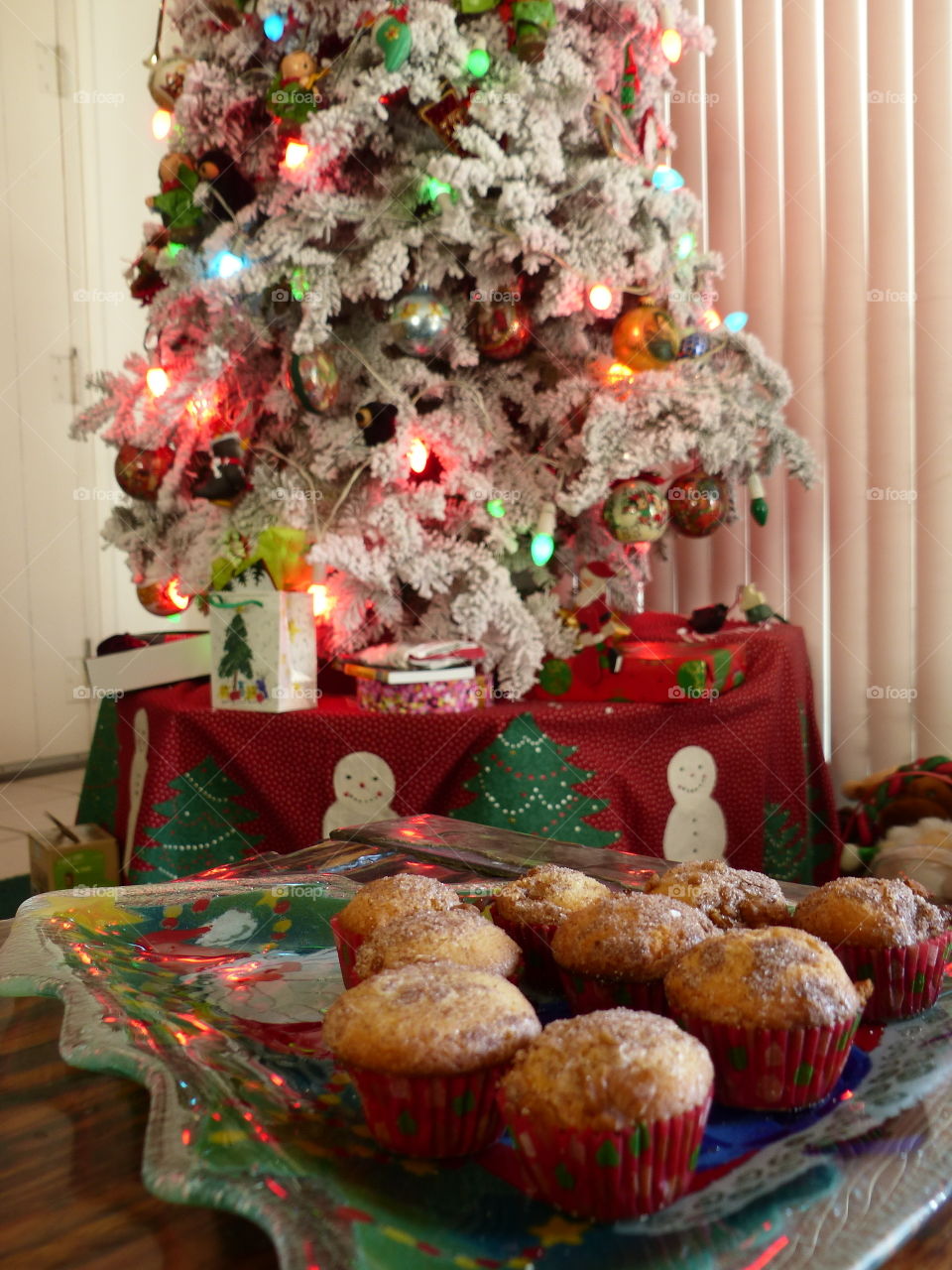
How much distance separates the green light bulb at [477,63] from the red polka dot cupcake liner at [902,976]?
6.09 ft

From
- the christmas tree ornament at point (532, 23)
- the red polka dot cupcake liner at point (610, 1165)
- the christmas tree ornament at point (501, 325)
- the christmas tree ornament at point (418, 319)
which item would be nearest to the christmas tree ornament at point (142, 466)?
the christmas tree ornament at point (418, 319)

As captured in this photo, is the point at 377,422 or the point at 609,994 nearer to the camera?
the point at 609,994

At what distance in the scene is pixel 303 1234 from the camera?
40 centimetres

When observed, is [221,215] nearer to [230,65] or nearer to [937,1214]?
[230,65]

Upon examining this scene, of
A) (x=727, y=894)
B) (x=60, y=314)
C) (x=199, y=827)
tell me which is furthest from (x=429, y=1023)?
(x=60, y=314)

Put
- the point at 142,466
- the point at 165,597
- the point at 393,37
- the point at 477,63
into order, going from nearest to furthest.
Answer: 1. the point at 393,37
2. the point at 477,63
3. the point at 142,466
4. the point at 165,597

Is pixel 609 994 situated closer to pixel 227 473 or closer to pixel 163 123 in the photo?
pixel 227 473

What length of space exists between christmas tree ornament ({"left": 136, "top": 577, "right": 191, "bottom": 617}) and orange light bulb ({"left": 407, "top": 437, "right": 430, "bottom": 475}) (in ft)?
2.14

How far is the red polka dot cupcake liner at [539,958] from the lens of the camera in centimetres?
69

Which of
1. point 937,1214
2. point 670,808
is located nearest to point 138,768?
point 670,808

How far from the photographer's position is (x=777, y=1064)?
52 cm

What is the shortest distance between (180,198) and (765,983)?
2167mm

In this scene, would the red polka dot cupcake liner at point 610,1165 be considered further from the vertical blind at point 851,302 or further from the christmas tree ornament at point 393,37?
the vertical blind at point 851,302

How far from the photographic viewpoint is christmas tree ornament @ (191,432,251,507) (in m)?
2.21
